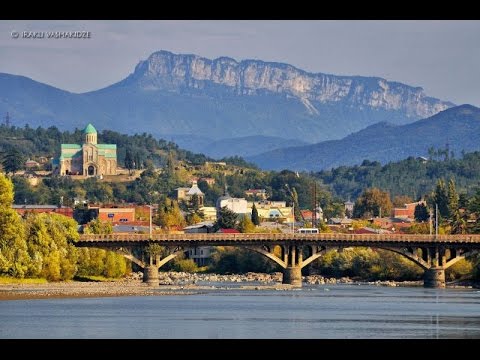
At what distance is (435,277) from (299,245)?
530 inches

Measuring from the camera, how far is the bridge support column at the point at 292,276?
12769 cm

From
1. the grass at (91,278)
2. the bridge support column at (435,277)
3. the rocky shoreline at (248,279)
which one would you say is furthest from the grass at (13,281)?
the bridge support column at (435,277)

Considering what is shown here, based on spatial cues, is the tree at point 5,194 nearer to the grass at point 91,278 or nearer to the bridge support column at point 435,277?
the grass at point 91,278

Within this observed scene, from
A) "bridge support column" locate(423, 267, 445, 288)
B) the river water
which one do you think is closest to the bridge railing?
"bridge support column" locate(423, 267, 445, 288)

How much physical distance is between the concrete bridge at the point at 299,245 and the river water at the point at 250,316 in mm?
16984

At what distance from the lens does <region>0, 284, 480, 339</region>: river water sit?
195 feet

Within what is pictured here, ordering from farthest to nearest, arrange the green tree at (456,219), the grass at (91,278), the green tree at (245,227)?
the green tree at (245,227)
the green tree at (456,219)
the grass at (91,278)

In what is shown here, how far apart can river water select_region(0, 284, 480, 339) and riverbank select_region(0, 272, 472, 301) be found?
116 inches

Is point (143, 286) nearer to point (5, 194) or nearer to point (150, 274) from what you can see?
point (150, 274)

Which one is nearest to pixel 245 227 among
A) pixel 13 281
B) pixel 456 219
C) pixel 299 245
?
pixel 456 219

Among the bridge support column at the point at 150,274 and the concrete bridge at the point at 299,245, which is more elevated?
the concrete bridge at the point at 299,245

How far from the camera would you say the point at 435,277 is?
4875 inches
